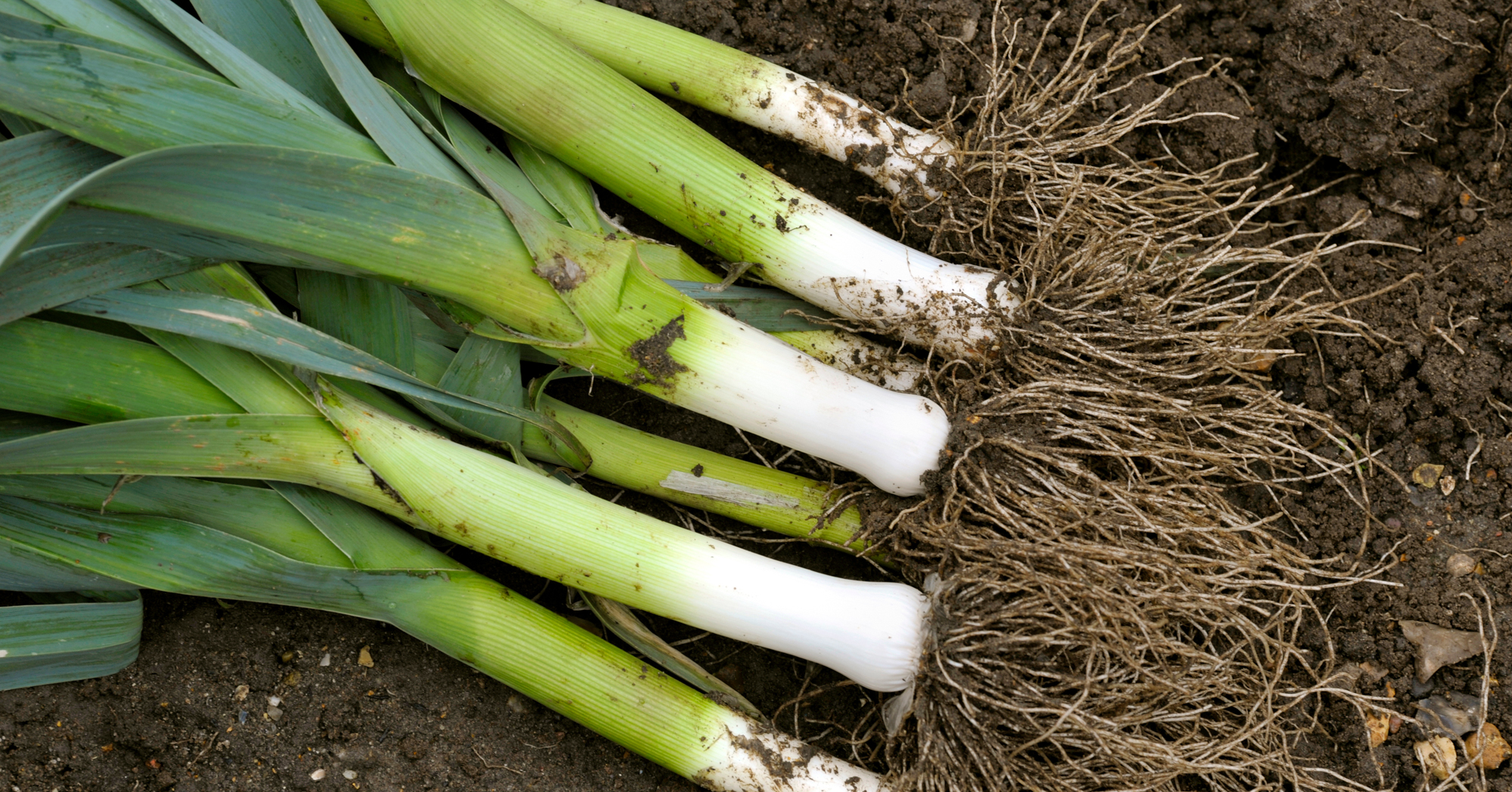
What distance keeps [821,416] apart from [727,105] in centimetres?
56

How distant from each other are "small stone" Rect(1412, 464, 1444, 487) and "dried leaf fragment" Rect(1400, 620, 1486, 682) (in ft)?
0.77

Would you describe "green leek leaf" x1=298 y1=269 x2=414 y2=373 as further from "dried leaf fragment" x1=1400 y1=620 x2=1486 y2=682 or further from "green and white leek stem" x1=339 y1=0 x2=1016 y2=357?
"dried leaf fragment" x1=1400 y1=620 x2=1486 y2=682

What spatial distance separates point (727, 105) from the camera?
158 cm

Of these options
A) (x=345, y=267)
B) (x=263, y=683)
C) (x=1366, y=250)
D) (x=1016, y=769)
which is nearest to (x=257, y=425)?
(x=345, y=267)

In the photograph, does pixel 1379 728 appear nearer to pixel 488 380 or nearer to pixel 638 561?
pixel 638 561

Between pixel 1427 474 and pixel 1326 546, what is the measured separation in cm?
22

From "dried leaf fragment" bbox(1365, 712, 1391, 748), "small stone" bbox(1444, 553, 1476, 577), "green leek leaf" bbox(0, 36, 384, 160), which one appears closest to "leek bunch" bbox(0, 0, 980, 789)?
"green leek leaf" bbox(0, 36, 384, 160)

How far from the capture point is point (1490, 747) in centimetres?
147

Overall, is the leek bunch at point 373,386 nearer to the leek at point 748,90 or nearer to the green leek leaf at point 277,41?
the green leek leaf at point 277,41

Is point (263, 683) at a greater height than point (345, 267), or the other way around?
point (345, 267)

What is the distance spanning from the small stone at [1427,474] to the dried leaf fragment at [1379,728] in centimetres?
38

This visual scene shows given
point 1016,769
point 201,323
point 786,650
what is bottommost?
point 1016,769

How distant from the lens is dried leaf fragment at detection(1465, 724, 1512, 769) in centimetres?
146

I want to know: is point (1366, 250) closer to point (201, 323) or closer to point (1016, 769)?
point (1016, 769)
